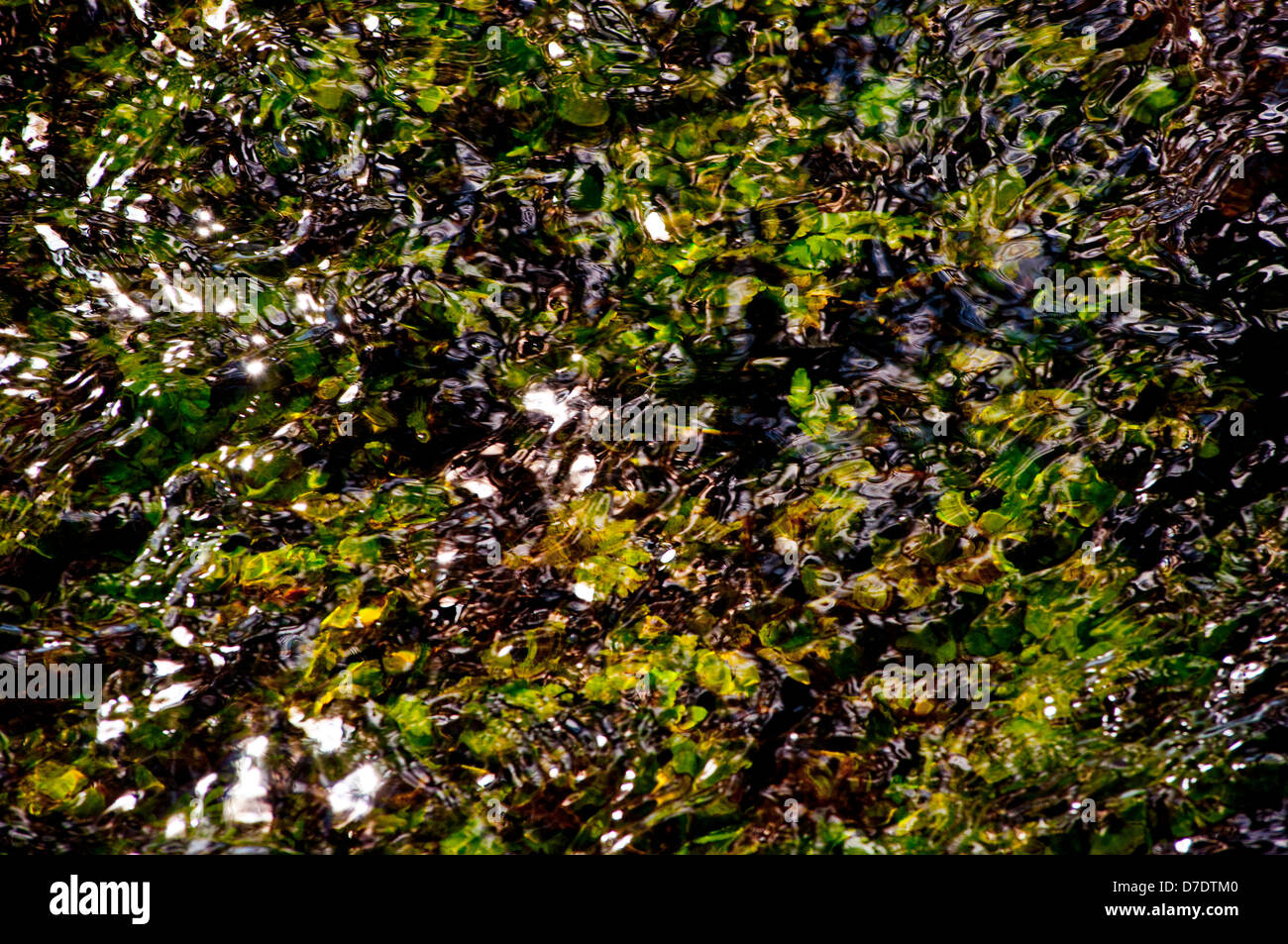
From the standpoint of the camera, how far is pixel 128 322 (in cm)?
336

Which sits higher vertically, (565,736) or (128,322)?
(128,322)

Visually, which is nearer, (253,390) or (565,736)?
(565,736)

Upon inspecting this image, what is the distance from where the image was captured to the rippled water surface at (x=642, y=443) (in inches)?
110

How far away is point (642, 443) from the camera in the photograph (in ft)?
10.8

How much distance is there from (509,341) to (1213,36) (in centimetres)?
317

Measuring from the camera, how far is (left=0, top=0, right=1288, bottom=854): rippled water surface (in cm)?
280

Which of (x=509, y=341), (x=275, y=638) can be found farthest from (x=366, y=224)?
(x=275, y=638)

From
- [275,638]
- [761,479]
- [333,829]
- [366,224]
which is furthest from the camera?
[366,224]

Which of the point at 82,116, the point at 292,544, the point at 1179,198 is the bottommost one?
the point at 292,544

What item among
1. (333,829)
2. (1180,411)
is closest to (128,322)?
(333,829)

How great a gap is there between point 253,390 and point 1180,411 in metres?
3.64

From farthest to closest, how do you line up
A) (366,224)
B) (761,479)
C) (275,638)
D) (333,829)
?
(366,224)
(761,479)
(275,638)
(333,829)

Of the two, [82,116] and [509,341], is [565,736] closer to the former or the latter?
[509,341]

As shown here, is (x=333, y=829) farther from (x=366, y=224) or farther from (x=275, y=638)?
(x=366, y=224)
